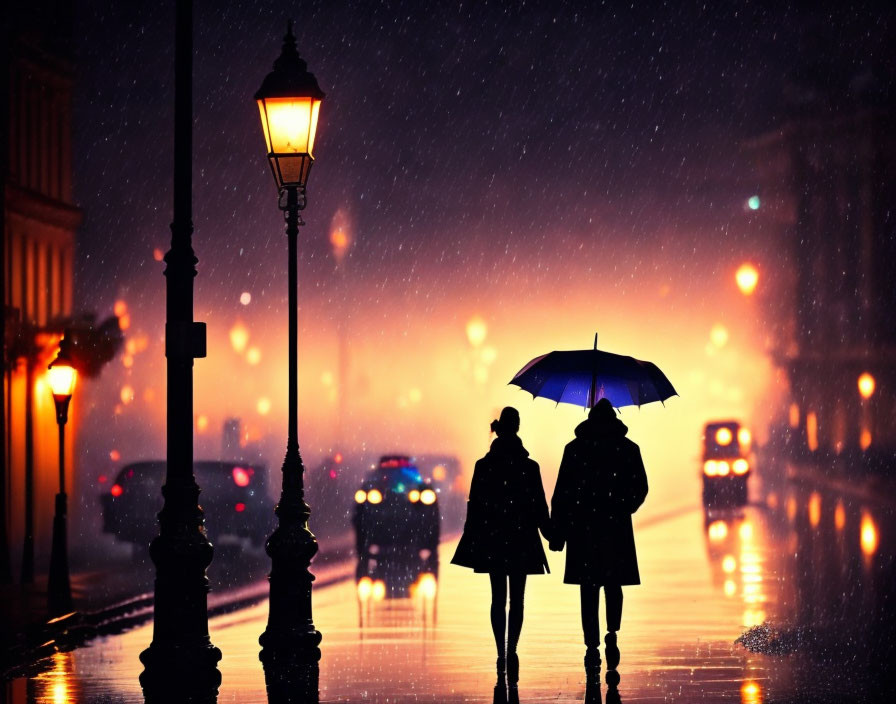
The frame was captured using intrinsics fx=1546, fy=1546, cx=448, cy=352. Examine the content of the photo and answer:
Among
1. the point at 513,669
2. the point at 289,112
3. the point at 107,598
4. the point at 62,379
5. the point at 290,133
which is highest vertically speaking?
the point at 289,112

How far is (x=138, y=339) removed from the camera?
8062 cm

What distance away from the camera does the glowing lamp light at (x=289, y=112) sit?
12.5 m

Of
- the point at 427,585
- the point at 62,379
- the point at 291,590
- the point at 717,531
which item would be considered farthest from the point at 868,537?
the point at 291,590

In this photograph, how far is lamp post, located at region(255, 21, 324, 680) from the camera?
473 inches

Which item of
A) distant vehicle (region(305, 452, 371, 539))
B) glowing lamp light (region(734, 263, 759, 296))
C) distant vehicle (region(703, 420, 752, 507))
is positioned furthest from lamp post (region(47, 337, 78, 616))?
glowing lamp light (region(734, 263, 759, 296))

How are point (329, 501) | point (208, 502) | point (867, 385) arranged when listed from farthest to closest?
point (867, 385), point (329, 501), point (208, 502)

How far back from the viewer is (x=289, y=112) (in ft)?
41.1

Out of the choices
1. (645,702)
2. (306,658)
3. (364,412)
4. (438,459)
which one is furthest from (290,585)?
(364,412)

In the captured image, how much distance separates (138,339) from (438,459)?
40.4 m

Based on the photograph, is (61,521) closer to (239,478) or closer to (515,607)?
(515,607)

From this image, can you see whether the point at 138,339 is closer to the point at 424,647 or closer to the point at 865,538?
the point at 865,538

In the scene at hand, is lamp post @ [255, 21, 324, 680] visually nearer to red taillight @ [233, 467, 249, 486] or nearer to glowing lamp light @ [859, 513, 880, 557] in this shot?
red taillight @ [233, 467, 249, 486]

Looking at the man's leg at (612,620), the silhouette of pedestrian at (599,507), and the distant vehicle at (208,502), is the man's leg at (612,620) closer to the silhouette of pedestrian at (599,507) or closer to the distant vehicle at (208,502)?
the silhouette of pedestrian at (599,507)

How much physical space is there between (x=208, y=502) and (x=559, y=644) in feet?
43.6
